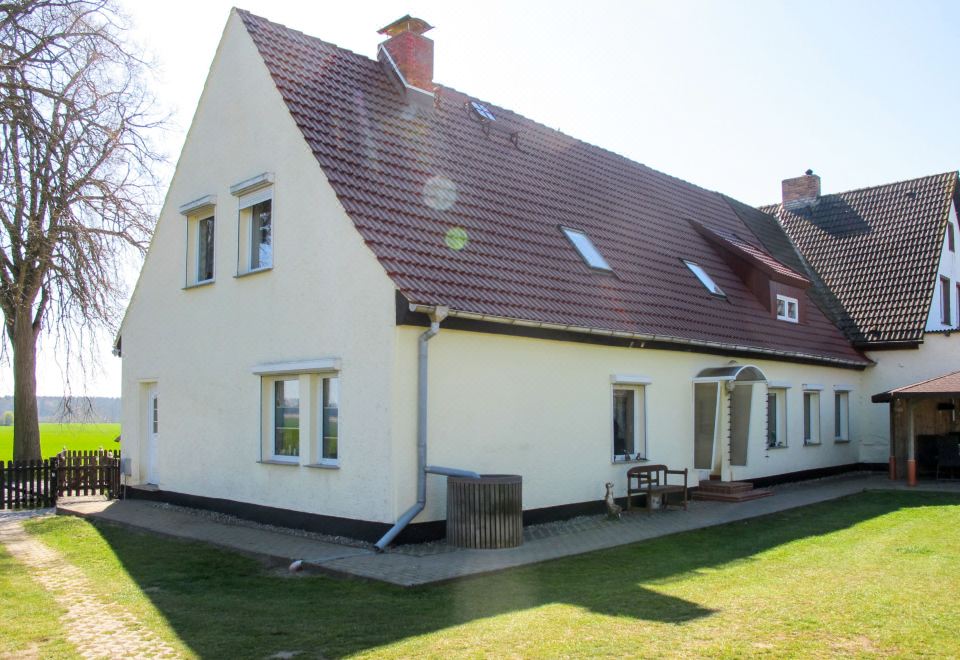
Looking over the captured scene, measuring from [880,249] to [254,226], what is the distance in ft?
61.9

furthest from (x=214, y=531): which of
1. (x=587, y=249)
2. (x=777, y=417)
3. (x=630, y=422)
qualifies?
(x=777, y=417)

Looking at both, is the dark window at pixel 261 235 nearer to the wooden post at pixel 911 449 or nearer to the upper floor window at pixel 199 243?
the upper floor window at pixel 199 243

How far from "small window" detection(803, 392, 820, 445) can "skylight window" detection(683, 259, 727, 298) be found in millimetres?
4372

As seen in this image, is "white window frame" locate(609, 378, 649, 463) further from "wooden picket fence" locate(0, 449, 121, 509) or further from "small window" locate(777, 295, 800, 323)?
"wooden picket fence" locate(0, 449, 121, 509)

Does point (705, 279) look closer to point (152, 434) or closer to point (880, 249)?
point (880, 249)

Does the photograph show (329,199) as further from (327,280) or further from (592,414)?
(592,414)

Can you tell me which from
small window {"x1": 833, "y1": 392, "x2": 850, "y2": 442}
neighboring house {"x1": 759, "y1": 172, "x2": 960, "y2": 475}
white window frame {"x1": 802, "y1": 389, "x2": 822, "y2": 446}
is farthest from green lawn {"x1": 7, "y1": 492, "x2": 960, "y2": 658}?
neighboring house {"x1": 759, "y1": 172, "x2": 960, "y2": 475}

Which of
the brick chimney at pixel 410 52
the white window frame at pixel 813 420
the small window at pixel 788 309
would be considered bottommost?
the white window frame at pixel 813 420

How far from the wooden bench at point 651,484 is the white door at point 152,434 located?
9.30m

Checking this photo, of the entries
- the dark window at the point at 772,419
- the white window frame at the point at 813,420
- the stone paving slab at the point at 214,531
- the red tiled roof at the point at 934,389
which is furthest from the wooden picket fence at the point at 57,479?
the red tiled roof at the point at 934,389

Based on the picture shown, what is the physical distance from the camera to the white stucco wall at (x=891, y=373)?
22.0 metres

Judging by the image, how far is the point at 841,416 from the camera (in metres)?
22.9

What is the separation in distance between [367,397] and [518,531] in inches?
106

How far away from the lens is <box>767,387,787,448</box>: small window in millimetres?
19422
